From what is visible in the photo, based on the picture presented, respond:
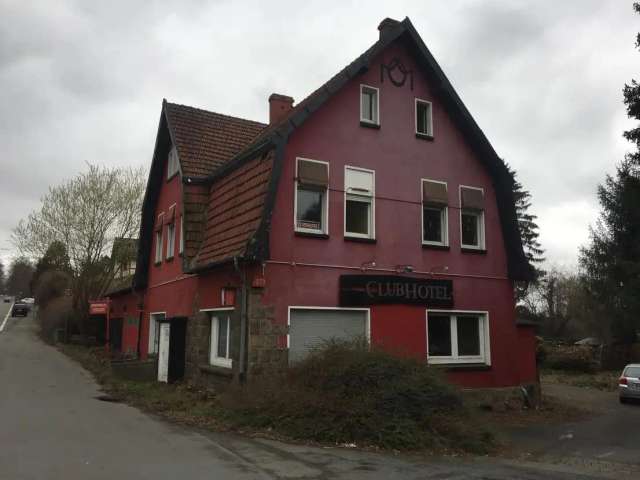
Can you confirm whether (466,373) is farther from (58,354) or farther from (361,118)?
(58,354)

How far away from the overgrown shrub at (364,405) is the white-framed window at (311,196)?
405 cm

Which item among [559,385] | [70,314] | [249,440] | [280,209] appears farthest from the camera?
[70,314]

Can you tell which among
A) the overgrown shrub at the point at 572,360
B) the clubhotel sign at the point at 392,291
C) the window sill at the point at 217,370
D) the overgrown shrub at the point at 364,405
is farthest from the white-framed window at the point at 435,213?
the overgrown shrub at the point at 572,360

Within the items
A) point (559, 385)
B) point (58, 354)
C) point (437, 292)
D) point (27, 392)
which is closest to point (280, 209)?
point (437, 292)

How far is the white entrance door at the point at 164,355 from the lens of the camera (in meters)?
17.0

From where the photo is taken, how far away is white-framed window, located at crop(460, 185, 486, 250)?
1692 cm

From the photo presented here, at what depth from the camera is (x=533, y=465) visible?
30.0ft

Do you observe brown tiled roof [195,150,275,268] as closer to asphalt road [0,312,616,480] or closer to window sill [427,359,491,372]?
asphalt road [0,312,616,480]

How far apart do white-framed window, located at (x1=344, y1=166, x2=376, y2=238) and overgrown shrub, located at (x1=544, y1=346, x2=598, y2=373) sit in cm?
2340

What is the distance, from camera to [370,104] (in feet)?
53.2

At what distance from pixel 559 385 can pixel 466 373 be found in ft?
44.9

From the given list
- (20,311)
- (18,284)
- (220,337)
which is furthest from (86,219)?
(18,284)

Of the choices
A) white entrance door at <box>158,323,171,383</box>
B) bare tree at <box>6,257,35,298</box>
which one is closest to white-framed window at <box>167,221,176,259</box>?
white entrance door at <box>158,323,171,383</box>

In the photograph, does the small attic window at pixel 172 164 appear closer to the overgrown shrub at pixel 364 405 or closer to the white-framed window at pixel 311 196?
the white-framed window at pixel 311 196
